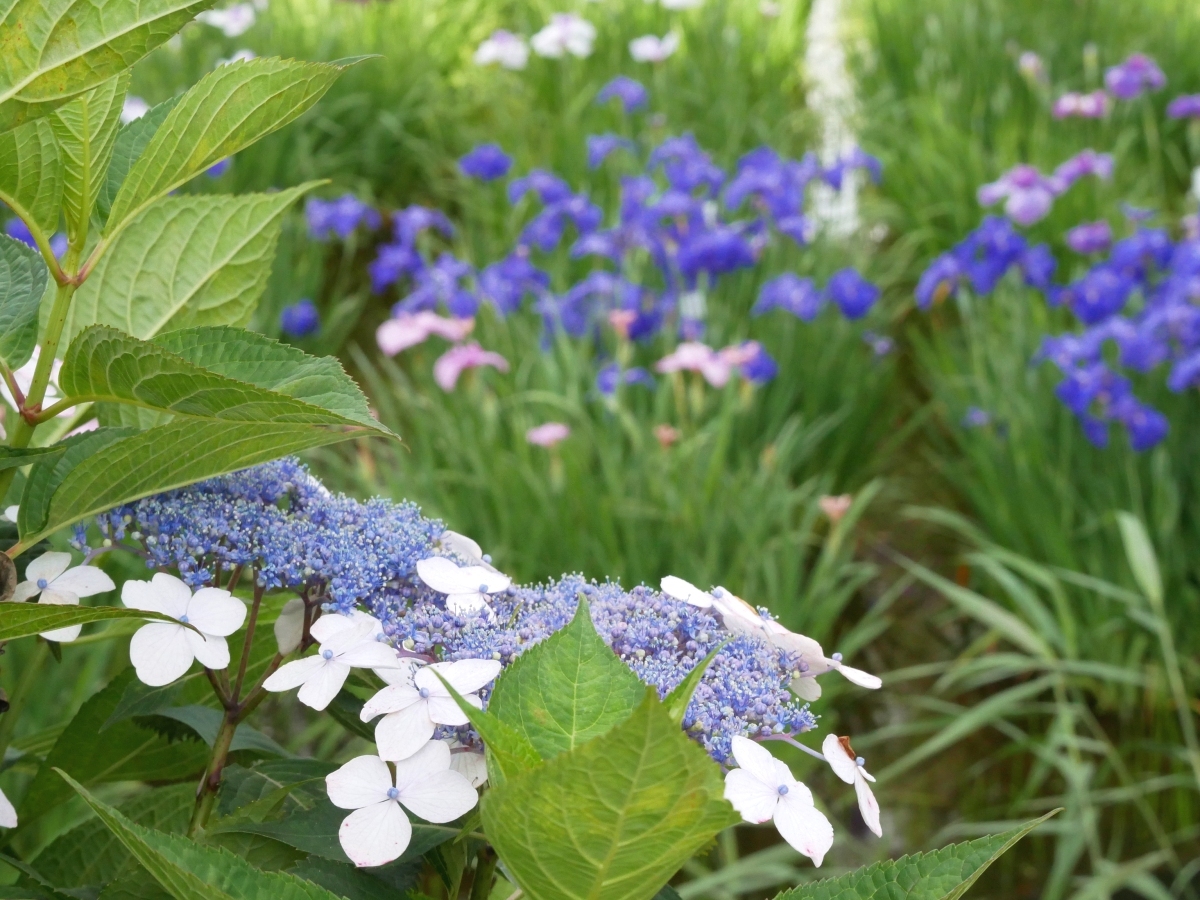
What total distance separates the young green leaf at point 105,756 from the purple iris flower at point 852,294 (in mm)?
2411

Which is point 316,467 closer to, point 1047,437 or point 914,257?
point 1047,437

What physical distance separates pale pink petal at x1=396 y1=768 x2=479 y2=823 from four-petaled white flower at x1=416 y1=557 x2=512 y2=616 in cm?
9

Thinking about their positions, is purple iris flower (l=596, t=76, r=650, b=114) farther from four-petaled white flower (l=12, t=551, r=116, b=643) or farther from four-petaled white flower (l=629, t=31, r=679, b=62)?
four-petaled white flower (l=12, t=551, r=116, b=643)

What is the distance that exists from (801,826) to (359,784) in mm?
178

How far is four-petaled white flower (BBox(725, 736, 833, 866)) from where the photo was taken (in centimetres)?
48

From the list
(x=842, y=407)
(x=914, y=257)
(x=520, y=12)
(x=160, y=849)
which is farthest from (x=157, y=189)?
(x=520, y=12)

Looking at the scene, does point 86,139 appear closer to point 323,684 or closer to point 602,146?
point 323,684

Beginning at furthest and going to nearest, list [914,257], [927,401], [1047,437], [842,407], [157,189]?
[914,257], [927,401], [842,407], [1047,437], [157,189]

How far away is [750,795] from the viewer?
0.48 meters

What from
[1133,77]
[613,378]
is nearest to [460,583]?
[613,378]

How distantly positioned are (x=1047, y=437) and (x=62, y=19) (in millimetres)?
2580

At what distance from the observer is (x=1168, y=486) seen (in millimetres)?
2512

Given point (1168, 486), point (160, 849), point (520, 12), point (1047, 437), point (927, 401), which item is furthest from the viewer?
point (520, 12)

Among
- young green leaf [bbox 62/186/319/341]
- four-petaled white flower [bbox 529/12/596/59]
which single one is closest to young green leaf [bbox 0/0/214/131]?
young green leaf [bbox 62/186/319/341]
